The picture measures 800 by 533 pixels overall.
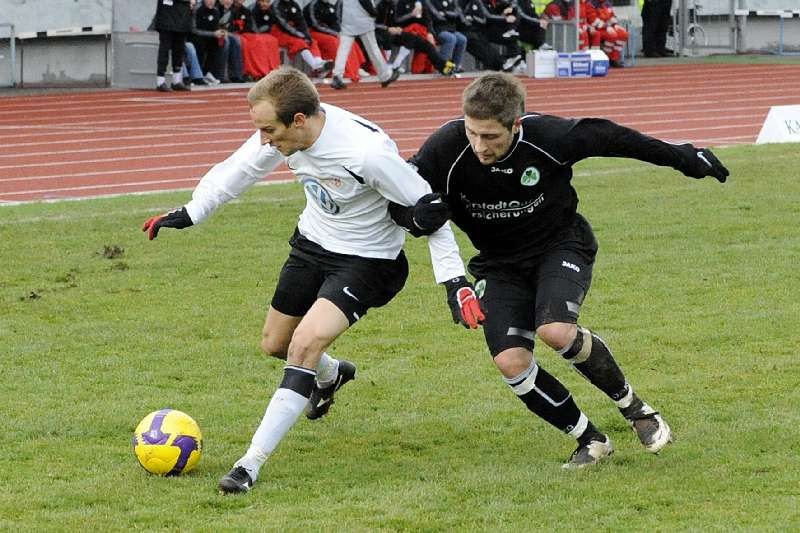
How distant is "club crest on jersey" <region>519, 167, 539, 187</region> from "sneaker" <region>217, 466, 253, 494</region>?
1626 millimetres

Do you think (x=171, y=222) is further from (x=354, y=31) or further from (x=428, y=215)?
(x=354, y=31)

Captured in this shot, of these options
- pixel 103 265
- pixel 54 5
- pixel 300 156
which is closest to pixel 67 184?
pixel 103 265

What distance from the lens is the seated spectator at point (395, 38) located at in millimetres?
30359

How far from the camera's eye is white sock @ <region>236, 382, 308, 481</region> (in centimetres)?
613

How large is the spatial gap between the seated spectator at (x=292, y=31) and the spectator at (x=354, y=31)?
959 mm

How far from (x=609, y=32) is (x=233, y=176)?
28.8 metres

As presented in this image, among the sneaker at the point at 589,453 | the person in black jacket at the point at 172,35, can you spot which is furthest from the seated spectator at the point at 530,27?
the sneaker at the point at 589,453

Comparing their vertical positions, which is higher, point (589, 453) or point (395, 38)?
point (589, 453)

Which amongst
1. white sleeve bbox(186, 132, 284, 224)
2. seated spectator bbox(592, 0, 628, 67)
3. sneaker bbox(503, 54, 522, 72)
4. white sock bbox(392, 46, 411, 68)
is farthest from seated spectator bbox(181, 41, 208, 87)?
white sleeve bbox(186, 132, 284, 224)

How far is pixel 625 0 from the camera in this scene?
39812mm

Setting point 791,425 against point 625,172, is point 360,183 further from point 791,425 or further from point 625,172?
point 625,172

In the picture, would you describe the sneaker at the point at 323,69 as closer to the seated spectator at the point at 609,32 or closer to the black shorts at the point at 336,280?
the seated spectator at the point at 609,32

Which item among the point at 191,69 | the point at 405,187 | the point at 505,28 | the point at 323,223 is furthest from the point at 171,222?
the point at 505,28

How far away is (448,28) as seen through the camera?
31953 mm
